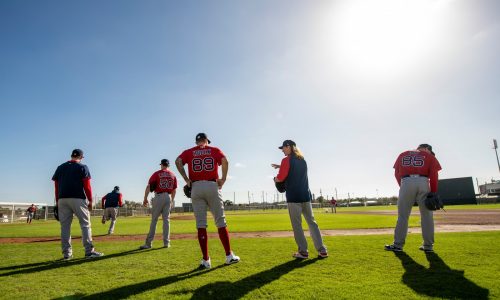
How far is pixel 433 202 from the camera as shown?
5578 mm

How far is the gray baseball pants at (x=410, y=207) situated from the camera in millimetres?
5754

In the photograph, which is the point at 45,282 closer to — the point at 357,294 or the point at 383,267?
the point at 357,294

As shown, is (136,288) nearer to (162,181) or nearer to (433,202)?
(162,181)

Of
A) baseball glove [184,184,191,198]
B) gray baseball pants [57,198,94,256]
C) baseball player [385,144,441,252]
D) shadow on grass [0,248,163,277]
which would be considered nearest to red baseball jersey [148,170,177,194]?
gray baseball pants [57,198,94,256]

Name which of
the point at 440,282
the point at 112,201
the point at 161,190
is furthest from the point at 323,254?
the point at 112,201

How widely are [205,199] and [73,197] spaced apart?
9.59 feet

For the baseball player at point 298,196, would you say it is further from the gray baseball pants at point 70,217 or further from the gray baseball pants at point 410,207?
the gray baseball pants at point 70,217

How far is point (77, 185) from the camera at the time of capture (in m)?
6.07

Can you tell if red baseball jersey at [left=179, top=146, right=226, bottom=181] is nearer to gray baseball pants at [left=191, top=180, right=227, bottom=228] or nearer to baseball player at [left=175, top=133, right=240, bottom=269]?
baseball player at [left=175, top=133, right=240, bottom=269]

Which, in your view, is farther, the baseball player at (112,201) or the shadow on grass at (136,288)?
the baseball player at (112,201)

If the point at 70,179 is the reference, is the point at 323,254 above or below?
below

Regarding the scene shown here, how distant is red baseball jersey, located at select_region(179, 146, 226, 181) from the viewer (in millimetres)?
5043

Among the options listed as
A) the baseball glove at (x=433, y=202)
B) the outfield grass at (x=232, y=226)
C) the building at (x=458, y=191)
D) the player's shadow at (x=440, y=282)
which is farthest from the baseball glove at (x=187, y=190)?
the building at (x=458, y=191)

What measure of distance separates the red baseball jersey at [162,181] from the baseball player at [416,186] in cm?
519
